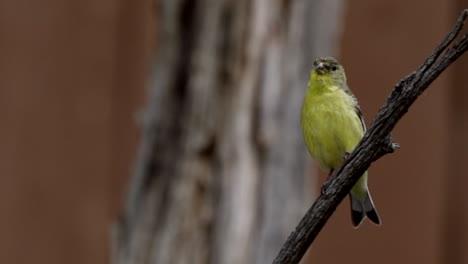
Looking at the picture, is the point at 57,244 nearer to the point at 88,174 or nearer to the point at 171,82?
the point at 88,174

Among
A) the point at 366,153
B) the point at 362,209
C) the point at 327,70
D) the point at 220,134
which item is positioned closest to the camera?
the point at 366,153

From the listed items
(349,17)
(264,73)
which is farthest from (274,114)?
(349,17)

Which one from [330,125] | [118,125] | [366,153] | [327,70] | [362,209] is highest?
[366,153]

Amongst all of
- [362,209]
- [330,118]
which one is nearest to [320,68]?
[330,118]

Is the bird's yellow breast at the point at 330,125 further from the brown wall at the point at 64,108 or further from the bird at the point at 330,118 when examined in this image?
the brown wall at the point at 64,108

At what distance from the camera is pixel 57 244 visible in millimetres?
4996

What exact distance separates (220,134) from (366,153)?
8.89 feet

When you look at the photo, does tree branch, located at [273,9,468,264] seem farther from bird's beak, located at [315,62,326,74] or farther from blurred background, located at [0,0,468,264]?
blurred background, located at [0,0,468,264]

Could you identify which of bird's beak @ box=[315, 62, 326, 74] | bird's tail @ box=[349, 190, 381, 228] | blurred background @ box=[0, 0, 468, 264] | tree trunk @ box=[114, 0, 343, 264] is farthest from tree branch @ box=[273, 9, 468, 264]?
blurred background @ box=[0, 0, 468, 264]

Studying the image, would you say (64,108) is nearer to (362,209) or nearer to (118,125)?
(118,125)

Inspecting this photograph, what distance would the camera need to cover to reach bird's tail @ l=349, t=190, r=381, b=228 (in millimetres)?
2785

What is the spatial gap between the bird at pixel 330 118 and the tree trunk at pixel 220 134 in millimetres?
1650

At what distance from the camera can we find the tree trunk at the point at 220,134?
14.5 ft

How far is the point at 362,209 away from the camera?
282 cm
